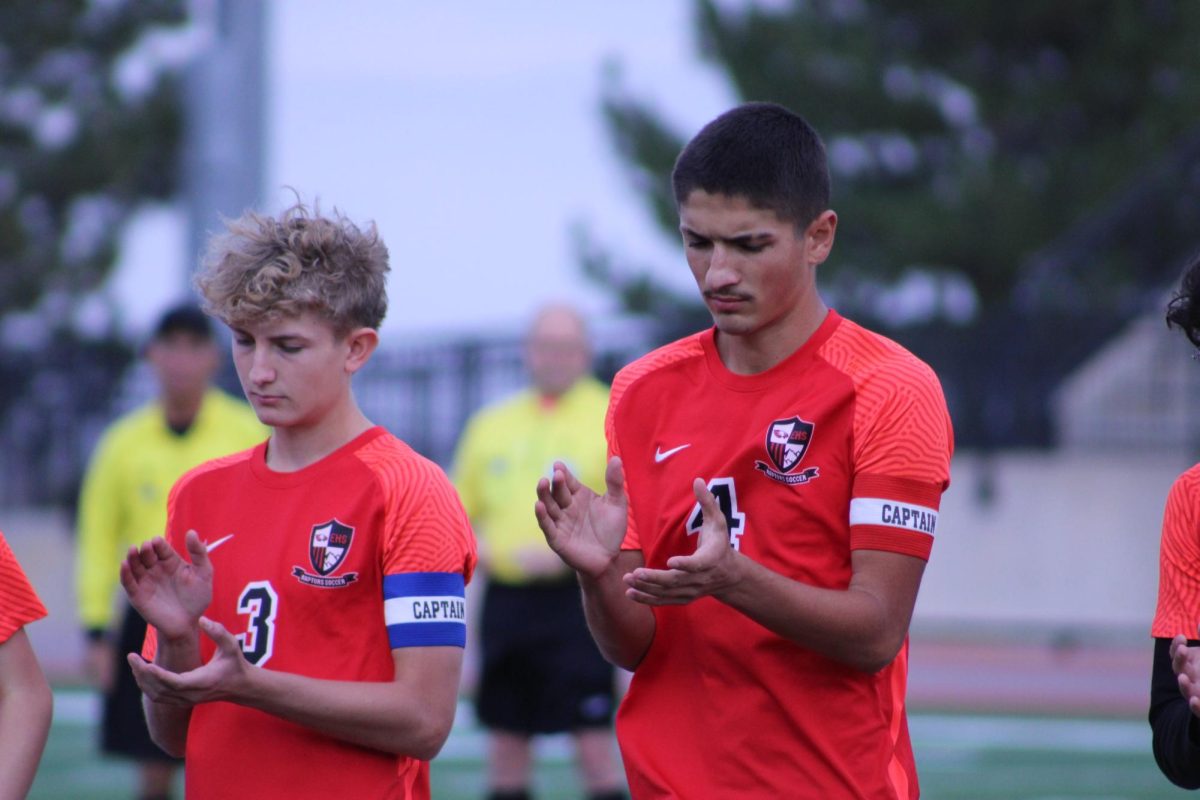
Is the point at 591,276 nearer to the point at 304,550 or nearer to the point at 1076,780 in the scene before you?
the point at 1076,780

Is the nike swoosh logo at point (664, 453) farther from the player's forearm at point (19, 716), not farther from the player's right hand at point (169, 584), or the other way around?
the player's forearm at point (19, 716)

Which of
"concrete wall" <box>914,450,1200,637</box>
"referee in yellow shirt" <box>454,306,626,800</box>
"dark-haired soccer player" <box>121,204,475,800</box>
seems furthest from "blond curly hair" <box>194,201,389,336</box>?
Result: "concrete wall" <box>914,450,1200,637</box>

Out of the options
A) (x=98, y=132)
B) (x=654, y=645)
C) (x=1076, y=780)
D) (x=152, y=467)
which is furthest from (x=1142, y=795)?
(x=98, y=132)

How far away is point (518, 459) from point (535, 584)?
0.55 meters

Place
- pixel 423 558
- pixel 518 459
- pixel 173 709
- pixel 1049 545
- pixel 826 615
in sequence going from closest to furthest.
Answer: pixel 826 615
pixel 423 558
pixel 173 709
pixel 518 459
pixel 1049 545

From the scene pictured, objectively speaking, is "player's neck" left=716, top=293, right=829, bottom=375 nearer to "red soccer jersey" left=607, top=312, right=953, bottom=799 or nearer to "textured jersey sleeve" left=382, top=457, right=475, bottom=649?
"red soccer jersey" left=607, top=312, right=953, bottom=799

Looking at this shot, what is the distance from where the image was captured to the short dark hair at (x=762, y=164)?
11.1 ft

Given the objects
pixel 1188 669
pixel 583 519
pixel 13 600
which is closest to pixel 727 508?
pixel 583 519

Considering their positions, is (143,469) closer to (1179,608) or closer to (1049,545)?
(1179,608)

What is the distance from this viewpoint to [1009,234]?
72.9ft

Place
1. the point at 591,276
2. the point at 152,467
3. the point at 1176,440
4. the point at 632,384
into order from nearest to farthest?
1. the point at 632,384
2. the point at 152,467
3. the point at 1176,440
4. the point at 591,276

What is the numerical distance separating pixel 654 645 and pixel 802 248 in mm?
844

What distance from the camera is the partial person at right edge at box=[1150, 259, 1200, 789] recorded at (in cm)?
322

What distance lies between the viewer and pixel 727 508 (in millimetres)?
3469
